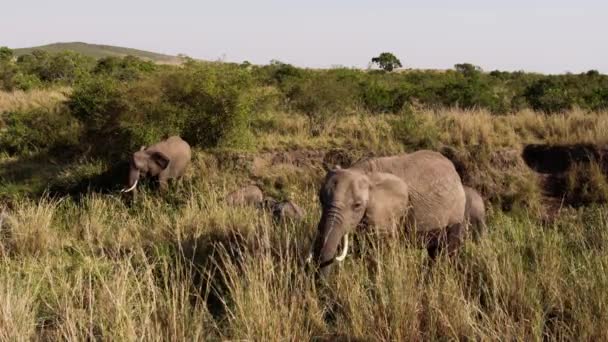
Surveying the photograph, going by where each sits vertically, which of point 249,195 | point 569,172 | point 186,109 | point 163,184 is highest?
point 186,109

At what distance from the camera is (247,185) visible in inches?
493

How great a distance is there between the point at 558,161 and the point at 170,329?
10778 millimetres

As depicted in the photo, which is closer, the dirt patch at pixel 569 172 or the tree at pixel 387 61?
the dirt patch at pixel 569 172

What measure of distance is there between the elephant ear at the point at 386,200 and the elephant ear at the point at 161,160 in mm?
7373

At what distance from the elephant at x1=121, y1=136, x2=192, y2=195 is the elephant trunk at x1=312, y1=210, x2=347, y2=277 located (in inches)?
299

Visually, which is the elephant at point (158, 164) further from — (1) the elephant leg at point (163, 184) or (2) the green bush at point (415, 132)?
(2) the green bush at point (415, 132)

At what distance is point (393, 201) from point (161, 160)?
25.0 ft

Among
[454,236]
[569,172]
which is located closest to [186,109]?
[569,172]

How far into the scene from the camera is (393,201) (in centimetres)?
537

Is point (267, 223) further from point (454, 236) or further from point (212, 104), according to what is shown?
point (212, 104)

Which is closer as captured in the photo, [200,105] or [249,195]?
[249,195]

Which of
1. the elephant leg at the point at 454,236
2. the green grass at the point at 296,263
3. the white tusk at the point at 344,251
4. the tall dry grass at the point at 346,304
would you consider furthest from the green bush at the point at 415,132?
the white tusk at the point at 344,251

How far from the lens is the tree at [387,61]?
49938 mm

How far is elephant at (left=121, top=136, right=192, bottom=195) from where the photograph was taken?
39.2ft
